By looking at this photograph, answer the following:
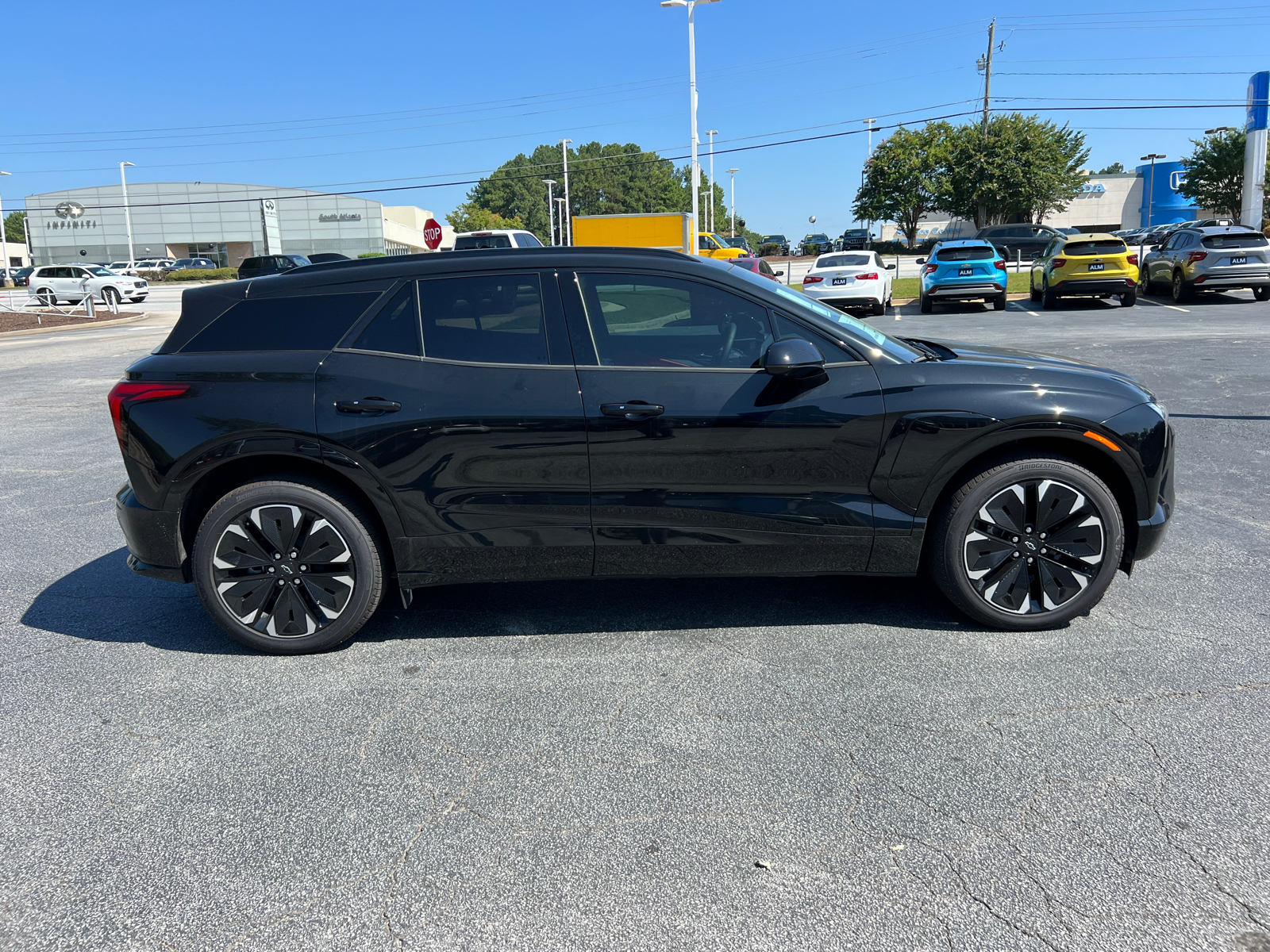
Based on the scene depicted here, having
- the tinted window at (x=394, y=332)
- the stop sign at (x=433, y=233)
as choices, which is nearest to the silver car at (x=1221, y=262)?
the stop sign at (x=433, y=233)

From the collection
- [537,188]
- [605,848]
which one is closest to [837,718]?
[605,848]

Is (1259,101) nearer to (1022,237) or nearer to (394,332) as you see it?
(1022,237)

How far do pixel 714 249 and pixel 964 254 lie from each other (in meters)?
10.8

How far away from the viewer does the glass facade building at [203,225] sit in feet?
256

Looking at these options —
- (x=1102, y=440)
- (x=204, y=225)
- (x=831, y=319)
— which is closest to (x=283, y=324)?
(x=831, y=319)

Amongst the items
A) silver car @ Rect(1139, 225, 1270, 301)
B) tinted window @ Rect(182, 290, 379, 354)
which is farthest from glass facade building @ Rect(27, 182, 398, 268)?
tinted window @ Rect(182, 290, 379, 354)

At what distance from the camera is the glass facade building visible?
3073 inches

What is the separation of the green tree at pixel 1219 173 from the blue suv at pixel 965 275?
154 feet

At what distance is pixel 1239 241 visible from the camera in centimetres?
2058

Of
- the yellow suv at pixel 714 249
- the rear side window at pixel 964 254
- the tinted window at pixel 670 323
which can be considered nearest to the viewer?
the tinted window at pixel 670 323

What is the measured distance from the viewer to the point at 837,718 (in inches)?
132

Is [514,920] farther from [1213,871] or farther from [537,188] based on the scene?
[537,188]

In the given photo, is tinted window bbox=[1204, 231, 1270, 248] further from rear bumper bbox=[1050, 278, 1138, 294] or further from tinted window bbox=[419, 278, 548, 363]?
tinted window bbox=[419, 278, 548, 363]

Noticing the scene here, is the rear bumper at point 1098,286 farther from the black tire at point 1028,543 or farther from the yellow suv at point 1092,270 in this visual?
the black tire at point 1028,543
